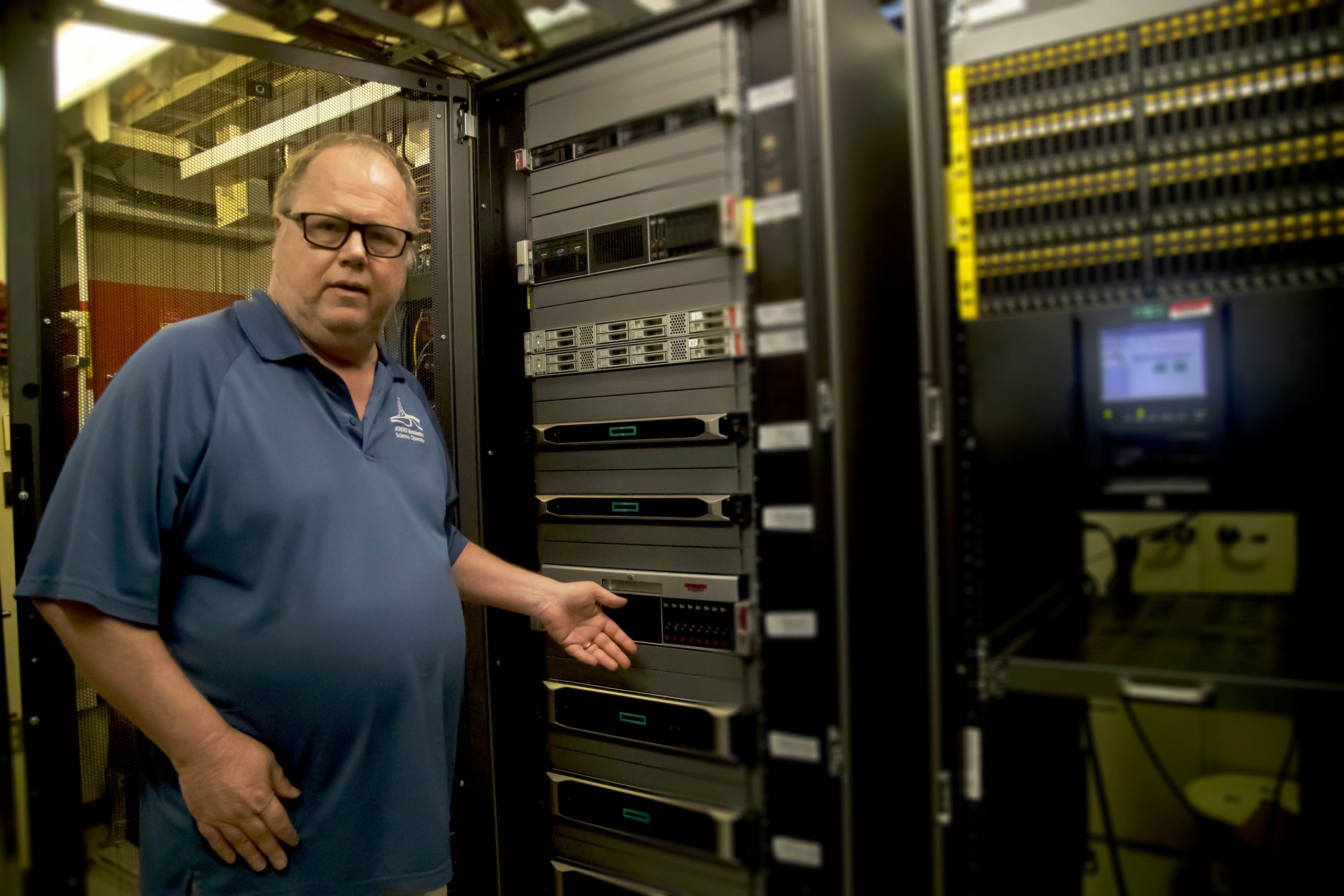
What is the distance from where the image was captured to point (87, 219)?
5.17 ft

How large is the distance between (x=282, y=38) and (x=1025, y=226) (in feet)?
5.08

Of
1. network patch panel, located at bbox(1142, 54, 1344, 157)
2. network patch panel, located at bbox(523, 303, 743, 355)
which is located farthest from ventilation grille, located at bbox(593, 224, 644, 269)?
network patch panel, located at bbox(1142, 54, 1344, 157)

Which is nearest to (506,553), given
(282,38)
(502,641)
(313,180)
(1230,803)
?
(502,641)

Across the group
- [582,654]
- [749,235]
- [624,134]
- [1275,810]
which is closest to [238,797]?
[582,654]

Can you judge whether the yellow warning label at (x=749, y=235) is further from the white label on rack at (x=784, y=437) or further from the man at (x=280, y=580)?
the man at (x=280, y=580)

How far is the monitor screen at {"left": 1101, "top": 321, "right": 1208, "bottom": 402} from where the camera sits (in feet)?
3.92

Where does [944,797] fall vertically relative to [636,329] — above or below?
below

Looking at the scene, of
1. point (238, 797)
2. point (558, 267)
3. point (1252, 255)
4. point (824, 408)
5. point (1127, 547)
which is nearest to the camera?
point (1252, 255)

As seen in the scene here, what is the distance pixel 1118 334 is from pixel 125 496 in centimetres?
158

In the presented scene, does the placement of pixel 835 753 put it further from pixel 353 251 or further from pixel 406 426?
pixel 353 251

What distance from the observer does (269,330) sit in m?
1.45

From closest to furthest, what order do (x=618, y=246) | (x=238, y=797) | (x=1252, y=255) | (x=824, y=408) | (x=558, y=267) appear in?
1. (x=1252, y=255)
2. (x=238, y=797)
3. (x=824, y=408)
4. (x=618, y=246)
5. (x=558, y=267)

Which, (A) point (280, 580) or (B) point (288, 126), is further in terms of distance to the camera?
(B) point (288, 126)

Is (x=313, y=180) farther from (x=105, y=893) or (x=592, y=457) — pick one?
(x=105, y=893)
